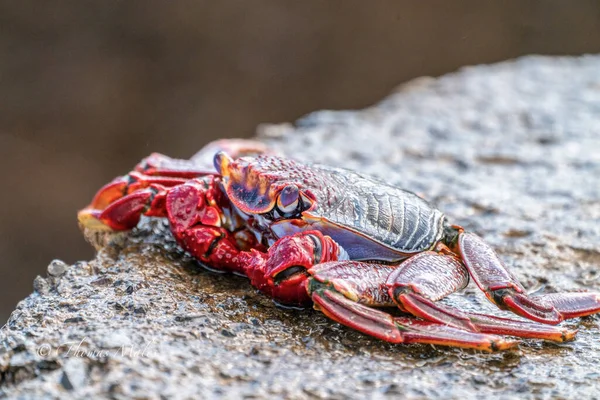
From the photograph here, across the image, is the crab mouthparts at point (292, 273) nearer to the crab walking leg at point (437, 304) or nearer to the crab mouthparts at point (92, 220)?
the crab walking leg at point (437, 304)

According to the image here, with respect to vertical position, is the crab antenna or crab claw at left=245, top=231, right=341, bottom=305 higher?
the crab antenna

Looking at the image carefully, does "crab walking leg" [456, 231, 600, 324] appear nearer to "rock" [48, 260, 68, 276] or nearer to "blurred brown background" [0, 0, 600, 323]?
"rock" [48, 260, 68, 276]

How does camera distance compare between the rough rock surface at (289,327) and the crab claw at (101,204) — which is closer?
the rough rock surface at (289,327)

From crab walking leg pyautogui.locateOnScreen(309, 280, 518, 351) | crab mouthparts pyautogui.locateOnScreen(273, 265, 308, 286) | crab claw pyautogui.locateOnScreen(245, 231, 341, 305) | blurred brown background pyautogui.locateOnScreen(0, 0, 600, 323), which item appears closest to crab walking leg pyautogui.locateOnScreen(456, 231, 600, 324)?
crab walking leg pyautogui.locateOnScreen(309, 280, 518, 351)

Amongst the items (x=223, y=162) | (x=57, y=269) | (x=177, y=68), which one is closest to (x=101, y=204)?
(x=57, y=269)

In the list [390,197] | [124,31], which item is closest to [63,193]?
[124,31]

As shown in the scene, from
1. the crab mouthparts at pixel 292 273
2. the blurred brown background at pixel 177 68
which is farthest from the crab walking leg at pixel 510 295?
the blurred brown background at pixel 177 68
